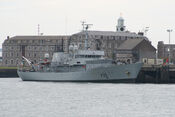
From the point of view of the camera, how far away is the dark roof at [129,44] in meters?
138

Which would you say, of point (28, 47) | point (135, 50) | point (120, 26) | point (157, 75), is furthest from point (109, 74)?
point (28, 47)

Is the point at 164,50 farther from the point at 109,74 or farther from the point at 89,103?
the point at 89,103

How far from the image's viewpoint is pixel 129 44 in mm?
140500

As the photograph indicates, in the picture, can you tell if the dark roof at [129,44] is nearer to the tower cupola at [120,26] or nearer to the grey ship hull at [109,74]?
the tower cupola at [120,26]

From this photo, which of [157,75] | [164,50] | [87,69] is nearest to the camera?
[87,69]

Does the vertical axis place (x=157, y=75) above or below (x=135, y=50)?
below

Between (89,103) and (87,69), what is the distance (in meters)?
28.9

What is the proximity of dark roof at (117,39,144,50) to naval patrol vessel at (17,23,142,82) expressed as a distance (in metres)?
52.4

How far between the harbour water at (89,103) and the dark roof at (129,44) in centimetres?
7249

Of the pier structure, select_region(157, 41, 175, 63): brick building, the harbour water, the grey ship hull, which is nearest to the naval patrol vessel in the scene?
the grey ship hull

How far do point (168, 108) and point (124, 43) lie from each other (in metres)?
94.7

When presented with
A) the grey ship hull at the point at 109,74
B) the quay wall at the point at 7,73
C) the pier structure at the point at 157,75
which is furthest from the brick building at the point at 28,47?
the grey ship hull at the point at 109,74

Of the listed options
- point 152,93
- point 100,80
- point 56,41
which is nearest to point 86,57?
point 100,80

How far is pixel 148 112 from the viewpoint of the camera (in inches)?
1817
